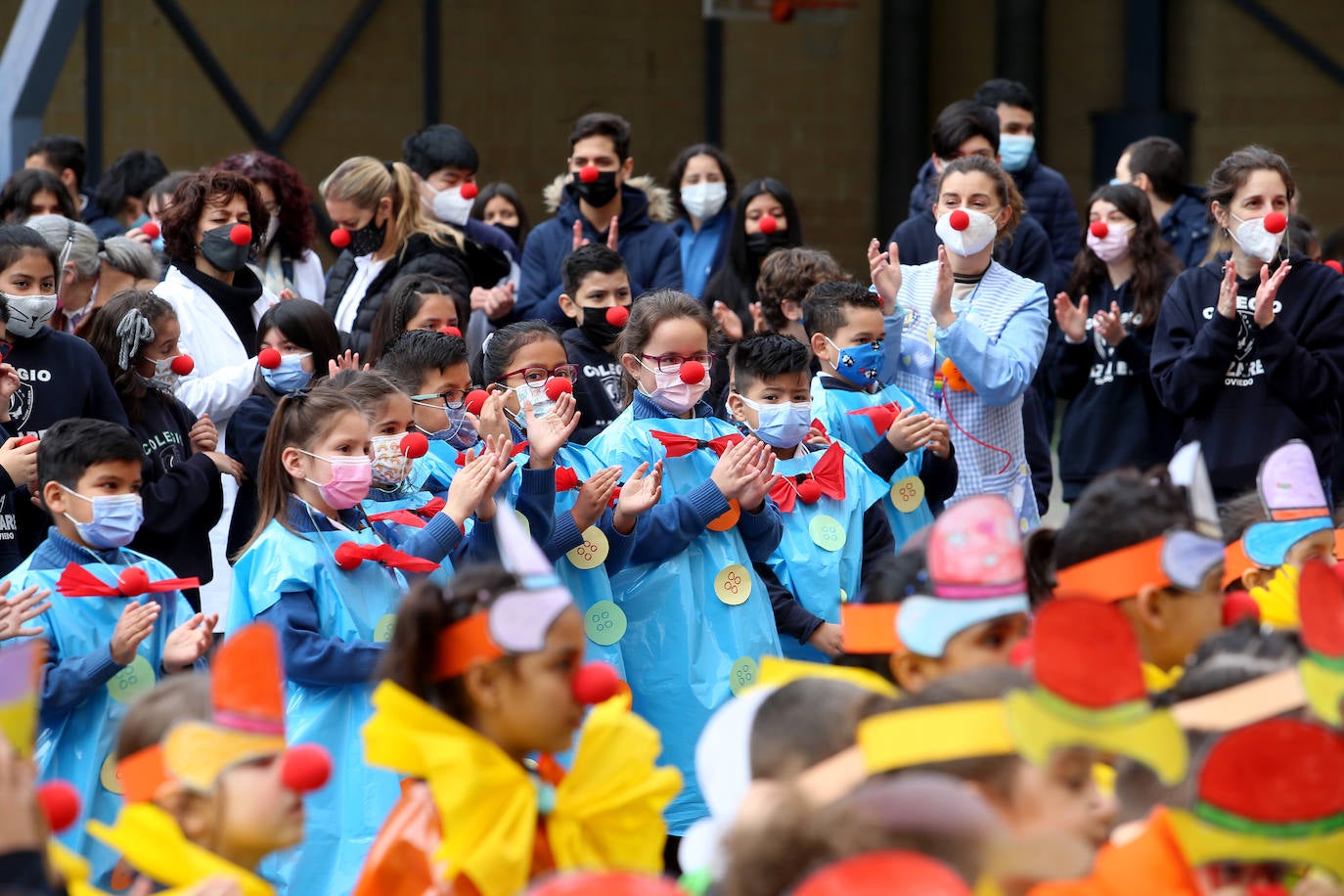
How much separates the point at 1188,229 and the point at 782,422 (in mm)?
3256

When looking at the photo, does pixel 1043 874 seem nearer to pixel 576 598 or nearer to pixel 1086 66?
pixel 576 598

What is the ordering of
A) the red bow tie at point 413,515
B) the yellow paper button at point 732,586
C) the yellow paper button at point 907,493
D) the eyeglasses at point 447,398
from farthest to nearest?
the yellow paper button at point 907,493 → the eyeglasses at point 447,398 → the yellow paper button at point 732,586 → the red bow tie at point 413,515

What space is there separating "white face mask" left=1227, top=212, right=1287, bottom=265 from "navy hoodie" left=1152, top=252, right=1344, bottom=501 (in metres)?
0.10

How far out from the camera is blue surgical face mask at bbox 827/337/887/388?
206 inches

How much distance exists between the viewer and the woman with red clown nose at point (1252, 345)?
220 inches

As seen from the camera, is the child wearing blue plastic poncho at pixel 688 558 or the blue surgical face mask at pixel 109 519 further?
the child wearing blue plastic poncho at pixel 688 558

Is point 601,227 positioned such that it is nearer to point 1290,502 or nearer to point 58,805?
point 1290,502

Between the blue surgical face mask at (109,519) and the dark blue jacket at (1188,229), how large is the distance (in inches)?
180

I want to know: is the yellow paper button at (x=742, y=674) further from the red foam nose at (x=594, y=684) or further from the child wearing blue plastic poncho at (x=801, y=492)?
the red foam nose at (x=594, y=684)

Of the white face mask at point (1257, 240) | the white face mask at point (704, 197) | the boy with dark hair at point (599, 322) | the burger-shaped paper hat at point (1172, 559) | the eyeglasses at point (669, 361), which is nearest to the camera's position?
the burger-shaped paper hat at point (1172, 559)

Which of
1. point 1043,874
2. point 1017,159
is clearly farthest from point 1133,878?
point 1017,159

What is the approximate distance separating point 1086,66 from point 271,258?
30.5ft

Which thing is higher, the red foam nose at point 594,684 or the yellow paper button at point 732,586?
the red foam nose at point 594,684

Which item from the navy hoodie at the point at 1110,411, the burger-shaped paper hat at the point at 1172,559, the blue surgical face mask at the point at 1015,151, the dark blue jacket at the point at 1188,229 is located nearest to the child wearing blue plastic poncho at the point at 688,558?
the burger-shaped paper hat at the point at 1172,559
